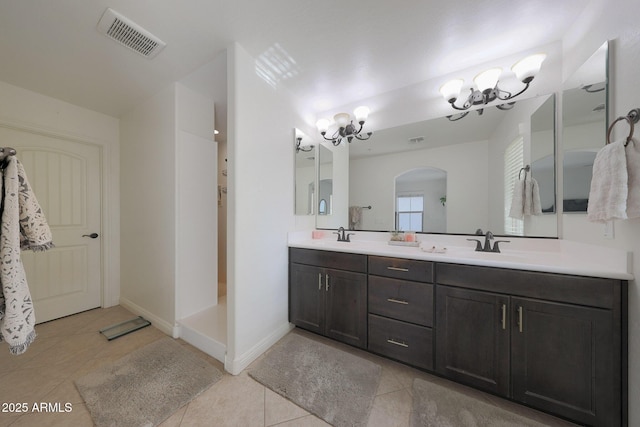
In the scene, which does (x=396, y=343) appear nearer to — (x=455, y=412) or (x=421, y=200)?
(x=455, y=412)

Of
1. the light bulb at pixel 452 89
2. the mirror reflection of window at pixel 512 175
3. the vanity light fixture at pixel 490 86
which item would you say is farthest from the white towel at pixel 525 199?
the light bulb at pixel 452 89

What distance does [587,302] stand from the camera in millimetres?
1076

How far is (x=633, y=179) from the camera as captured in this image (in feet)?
3.16

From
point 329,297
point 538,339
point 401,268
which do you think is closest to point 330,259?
point 329,297

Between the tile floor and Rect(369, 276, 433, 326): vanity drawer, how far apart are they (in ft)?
1.49

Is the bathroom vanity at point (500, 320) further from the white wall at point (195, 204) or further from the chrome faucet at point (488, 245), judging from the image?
the white wall at point (195, 204)

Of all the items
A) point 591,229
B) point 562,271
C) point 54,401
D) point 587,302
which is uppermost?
point 591,229

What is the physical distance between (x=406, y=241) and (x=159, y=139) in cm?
271

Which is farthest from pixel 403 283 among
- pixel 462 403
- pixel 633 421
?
pixel 633 421

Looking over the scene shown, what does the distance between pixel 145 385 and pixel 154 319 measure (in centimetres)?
97

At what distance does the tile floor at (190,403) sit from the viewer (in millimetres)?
1219

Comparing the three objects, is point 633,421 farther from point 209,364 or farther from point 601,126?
point 209,364

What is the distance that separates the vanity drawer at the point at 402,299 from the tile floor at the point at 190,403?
0.45m

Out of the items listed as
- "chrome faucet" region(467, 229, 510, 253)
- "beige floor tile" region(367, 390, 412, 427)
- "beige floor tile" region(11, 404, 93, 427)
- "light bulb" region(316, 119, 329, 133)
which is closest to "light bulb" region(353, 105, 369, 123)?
"light bulb" region(316, 119, 329, 133)
